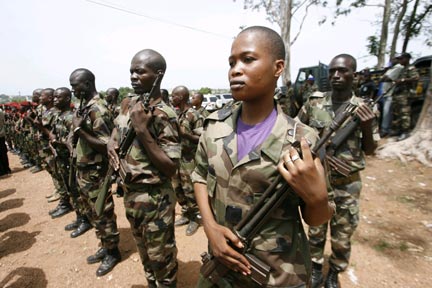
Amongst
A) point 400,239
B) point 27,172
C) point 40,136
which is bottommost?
point 27,172

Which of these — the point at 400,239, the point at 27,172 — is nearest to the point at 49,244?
the point at 400,239

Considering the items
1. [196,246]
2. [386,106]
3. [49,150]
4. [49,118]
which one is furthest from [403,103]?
[49,150]

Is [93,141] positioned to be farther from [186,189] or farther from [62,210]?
[62,210]

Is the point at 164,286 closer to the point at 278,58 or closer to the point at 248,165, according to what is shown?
the point at 248,165

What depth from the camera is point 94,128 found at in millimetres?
3045

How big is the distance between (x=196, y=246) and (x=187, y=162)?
5.32 ft

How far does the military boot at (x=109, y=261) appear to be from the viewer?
3.28 metres

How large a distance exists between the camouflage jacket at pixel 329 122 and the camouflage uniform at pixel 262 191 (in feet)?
5.00

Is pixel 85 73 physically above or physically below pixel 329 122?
→ above

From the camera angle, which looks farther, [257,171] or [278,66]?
[278,66]

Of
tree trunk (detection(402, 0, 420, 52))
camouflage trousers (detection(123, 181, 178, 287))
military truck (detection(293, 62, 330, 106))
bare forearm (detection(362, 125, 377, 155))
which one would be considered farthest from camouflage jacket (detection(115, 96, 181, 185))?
tree trunk (detection(402, 0, 420, 52))

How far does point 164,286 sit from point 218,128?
1842mm

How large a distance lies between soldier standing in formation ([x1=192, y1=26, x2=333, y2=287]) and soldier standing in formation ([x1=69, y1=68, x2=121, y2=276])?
2201mm

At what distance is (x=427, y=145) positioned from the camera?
611cm
